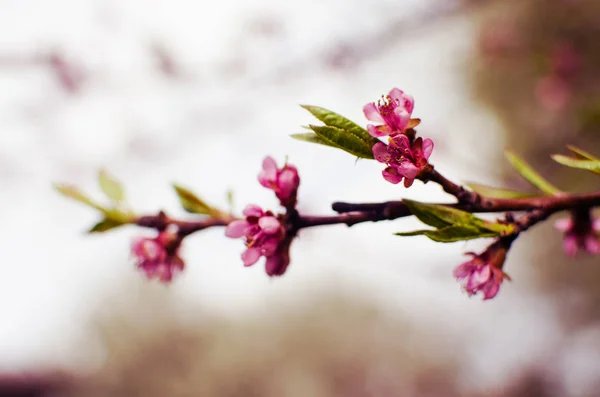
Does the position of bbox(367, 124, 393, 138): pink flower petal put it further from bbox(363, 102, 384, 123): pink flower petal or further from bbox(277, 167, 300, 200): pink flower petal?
bbox(277, 167, 300, 200): pink flower petal

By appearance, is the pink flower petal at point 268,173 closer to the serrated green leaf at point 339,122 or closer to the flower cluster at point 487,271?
the serrated green leaf at point 339,122

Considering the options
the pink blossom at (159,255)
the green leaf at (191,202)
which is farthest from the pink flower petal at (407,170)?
the pink blossom at (159,255)

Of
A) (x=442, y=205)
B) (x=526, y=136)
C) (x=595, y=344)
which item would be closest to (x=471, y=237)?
(x=442, y=205)

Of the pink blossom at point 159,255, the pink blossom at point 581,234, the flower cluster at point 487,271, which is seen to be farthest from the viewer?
the pink blossom at point 159,255

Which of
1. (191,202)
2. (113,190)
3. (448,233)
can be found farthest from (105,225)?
(448,233)

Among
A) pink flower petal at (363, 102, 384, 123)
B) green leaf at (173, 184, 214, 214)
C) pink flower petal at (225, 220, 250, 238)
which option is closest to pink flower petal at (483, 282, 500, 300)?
pink flower petal at (363, 102, 384, 123)

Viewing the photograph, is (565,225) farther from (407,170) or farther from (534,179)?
(407,170)
